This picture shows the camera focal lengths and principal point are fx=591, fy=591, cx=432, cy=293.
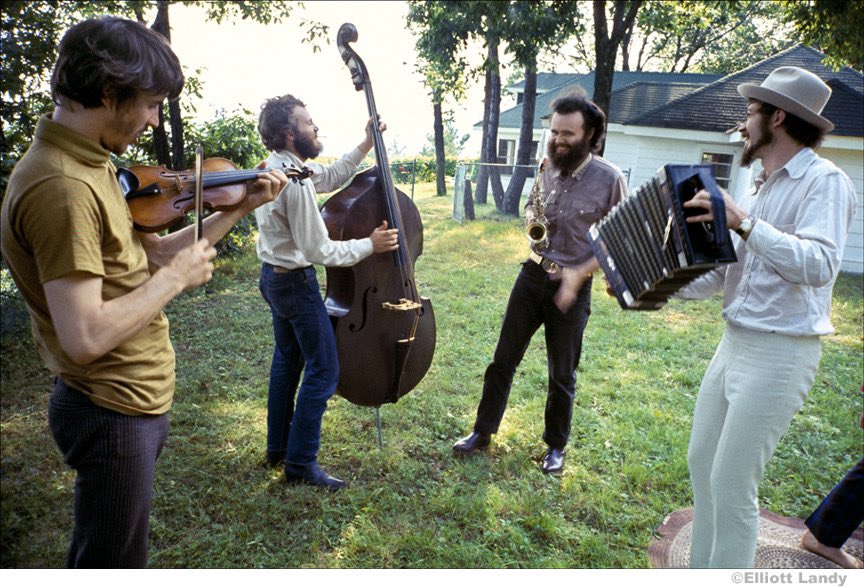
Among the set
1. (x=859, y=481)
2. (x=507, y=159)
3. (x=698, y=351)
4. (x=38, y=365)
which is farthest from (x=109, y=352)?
(x=507, y=159)

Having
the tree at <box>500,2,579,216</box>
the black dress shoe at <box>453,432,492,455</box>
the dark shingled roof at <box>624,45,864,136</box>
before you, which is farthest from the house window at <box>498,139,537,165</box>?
the black dress shoe at <box>453,432,492,455</box>

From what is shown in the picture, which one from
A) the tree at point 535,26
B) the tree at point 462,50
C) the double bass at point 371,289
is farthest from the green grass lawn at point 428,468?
the tree at point 462,50

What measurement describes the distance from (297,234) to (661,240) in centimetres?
186

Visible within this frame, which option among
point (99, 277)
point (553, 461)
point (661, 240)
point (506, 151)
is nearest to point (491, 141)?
point (506, 151)

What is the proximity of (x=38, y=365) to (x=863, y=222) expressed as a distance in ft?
50.2

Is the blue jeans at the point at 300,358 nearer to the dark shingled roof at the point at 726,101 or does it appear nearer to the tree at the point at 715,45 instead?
the dark shingled roof at the point at 726,101

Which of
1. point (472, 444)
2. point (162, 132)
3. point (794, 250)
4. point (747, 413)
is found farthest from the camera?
point (162, 132)

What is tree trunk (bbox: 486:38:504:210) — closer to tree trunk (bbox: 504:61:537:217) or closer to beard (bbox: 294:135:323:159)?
tree trunk (bbox: 504:61:537:217)

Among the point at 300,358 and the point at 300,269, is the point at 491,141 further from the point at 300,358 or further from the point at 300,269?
the point at 300,269

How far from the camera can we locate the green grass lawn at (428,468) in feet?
10.6

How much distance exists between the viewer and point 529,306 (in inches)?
154

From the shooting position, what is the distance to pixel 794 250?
2.11 metres

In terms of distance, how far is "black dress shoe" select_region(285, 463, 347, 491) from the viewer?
12.1 ft

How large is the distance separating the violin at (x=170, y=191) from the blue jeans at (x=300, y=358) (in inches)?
39.1
